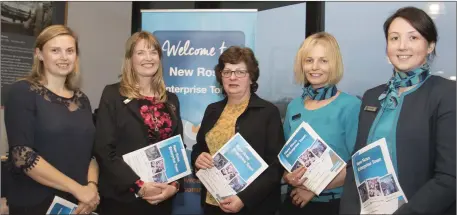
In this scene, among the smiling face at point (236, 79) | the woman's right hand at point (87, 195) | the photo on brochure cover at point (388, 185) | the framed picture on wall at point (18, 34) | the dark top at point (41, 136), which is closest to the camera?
the photo on brochure cover at point (388, 185)

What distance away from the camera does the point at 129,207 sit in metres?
2.64

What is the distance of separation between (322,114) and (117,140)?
131cm

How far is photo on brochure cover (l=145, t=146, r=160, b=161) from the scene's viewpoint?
2597mm

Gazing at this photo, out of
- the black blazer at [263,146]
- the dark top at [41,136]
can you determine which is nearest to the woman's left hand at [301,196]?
the black blazer at [263,146]

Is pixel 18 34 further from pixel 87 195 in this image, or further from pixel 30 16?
pixel 87 195

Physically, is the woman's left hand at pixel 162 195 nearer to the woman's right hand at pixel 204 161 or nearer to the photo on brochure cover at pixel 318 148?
the woman's right hand at pixel 204 161

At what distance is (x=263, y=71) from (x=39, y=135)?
9.12ft

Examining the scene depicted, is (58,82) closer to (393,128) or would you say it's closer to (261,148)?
(261,148)

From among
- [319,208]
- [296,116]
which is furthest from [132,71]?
[319,208]

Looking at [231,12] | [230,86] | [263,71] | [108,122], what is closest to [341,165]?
[230,86]

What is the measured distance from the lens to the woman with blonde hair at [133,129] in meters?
2.59

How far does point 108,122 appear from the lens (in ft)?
8.61

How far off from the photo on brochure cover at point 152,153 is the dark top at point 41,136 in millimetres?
360

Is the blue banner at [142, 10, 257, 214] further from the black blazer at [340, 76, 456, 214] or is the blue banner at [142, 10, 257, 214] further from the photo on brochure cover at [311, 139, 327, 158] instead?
the black blazer at [340, 76, 456, 214]
